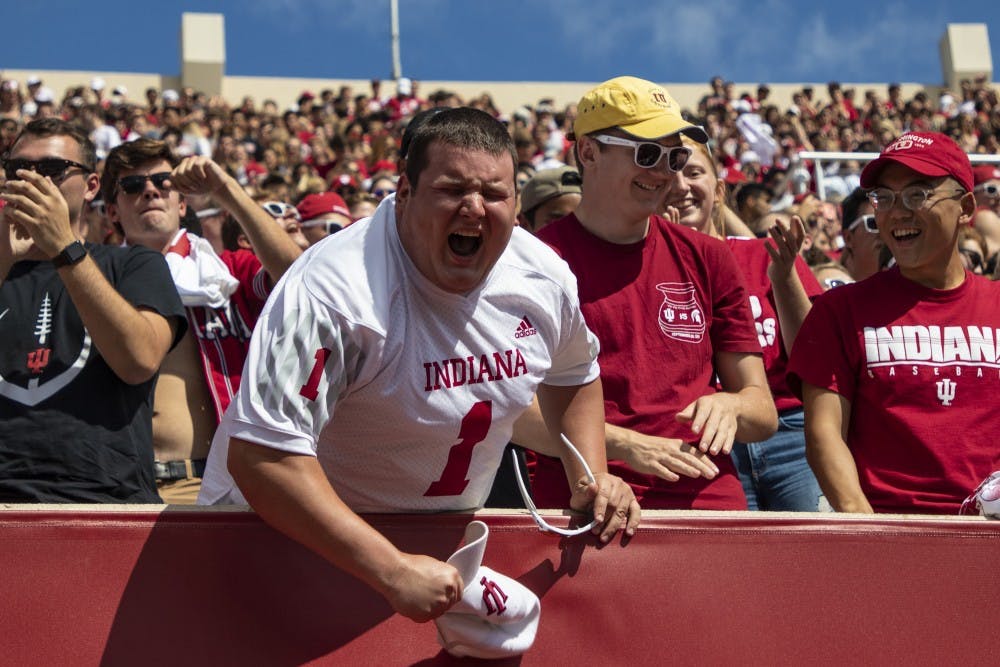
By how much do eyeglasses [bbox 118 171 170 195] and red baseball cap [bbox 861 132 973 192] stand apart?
2.64 metres

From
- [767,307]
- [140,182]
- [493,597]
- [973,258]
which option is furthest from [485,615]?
[973,258]

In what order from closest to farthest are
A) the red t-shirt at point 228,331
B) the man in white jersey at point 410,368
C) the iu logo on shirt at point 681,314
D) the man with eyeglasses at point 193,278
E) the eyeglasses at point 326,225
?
the man in white jersey at point 410,368, the iu logo on shirt at point 681,314, the man with eyeglasses at point 193,278, the red t-shirt at point 228,331, the eyeglasses at point 326,225

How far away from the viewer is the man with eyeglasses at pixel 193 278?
178 inches

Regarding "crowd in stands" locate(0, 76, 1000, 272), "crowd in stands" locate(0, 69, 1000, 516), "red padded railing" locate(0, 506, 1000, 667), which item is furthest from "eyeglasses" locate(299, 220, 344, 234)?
"red padded railing" locate(0, 506, 1000, 667)

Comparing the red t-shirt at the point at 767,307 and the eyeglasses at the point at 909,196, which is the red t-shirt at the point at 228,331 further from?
the eyeglasses at the point at 909,196

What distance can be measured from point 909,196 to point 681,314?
855 millimetres

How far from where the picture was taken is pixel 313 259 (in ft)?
8.59

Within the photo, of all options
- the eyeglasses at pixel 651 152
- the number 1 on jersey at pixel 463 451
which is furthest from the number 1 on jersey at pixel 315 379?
the eyeglasses at pixel 651 152

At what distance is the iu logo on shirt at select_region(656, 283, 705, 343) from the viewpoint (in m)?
3.65

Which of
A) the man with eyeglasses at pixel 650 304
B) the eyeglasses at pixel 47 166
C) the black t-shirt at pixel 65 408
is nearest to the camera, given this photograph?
the black t-shirt at pixel 65 408

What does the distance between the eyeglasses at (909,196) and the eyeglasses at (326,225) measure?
2941mm

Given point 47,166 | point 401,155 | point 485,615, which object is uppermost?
point 47,166

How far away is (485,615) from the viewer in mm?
2619

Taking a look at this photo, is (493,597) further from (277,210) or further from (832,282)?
(832,282)
